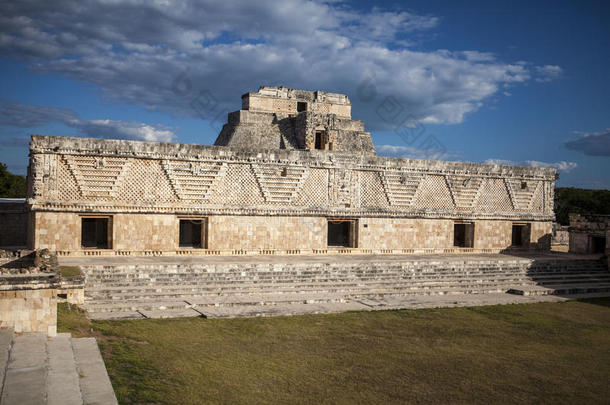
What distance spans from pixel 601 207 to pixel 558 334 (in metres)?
32.2

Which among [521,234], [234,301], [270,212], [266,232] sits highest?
[270,212]

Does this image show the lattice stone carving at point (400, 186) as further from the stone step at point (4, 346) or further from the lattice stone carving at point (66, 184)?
the stone step at point (4, 346)

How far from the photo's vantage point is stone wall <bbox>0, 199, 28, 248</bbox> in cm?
1555

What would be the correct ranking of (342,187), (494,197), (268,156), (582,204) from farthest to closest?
(582,204) < (494,197) < (342,187) < (268,156)

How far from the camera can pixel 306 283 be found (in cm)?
1248

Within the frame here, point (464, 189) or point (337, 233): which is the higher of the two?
point (464, 189)

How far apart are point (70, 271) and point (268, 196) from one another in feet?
20.3

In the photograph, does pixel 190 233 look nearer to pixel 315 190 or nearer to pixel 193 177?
pixel 193 177

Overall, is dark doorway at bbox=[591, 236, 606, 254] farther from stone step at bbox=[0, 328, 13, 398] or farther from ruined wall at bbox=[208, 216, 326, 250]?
stone step at bbox=[0, 328, 13, 398]

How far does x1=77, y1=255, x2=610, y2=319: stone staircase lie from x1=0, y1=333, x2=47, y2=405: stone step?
2.75 metres

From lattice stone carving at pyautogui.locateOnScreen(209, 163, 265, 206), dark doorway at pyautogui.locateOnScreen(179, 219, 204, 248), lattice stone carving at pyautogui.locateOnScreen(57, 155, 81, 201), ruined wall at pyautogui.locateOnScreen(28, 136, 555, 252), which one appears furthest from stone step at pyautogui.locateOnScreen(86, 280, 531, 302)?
dark doorway at pyautogui.locateOnScreen(179, 219, 204, 248)

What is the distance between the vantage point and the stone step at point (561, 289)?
13.3 meters

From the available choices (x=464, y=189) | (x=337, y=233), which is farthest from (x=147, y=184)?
(x=464, y=189)

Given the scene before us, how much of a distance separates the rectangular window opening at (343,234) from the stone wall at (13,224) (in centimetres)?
899
